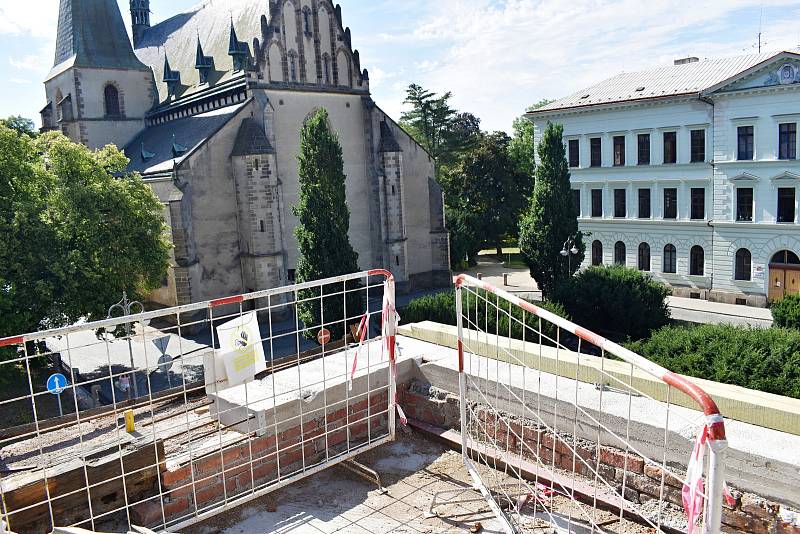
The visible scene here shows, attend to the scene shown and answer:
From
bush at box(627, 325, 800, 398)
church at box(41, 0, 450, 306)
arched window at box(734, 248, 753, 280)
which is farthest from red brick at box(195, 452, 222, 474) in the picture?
arched window at box(734, 248, 753, 280)

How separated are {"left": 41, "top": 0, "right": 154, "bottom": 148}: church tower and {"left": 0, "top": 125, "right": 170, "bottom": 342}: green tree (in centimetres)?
1307

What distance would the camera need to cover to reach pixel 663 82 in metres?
32.1

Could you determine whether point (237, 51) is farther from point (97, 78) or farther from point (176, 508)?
point (176, 508)

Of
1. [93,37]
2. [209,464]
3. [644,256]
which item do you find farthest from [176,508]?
[93,37]

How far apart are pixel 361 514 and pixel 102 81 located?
33.2 metres

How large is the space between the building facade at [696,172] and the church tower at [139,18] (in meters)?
24.7

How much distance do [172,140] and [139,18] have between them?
16089 mm

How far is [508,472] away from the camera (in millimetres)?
5602

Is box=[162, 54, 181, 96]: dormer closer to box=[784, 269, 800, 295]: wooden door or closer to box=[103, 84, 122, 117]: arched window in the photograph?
box=[103, 84, 122, 117]: arched window

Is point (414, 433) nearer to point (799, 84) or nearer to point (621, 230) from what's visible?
point (799, 84)

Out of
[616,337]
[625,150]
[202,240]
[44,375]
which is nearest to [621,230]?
[625,150]

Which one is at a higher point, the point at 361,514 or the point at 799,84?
the point at 799,84

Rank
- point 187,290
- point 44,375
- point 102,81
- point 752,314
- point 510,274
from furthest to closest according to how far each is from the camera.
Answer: point 510,274, point 102,81, point 752,314, point 187,290, point 44,375

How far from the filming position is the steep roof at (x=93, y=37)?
32.4 metres
